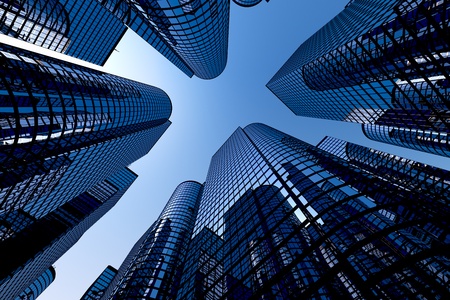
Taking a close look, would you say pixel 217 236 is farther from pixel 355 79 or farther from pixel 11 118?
pixel 355 79

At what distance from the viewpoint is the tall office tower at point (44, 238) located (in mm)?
59053

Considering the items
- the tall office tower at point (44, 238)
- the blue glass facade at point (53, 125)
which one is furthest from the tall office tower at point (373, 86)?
the tall office tower at point (44, 238)

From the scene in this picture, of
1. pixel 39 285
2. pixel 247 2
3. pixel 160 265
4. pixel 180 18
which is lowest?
pixel 39 285

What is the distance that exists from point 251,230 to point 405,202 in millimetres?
13859

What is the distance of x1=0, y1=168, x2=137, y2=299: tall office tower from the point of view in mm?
59053

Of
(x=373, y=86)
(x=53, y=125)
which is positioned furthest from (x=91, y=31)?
(x=373, y=86)

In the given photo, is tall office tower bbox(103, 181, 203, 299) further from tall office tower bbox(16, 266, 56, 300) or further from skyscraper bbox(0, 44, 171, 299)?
tall office tower bbox(16, 266, 56, 300)

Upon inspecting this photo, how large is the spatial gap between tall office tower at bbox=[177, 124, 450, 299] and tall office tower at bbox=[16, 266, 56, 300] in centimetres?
11697

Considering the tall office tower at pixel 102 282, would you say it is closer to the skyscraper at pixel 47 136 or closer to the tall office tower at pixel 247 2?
the skyscraper at pixel 47 136

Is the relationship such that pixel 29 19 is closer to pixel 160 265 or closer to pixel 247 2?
pixel 160 265

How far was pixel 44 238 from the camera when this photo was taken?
76312 millimetres

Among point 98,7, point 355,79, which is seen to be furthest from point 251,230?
point 98,7

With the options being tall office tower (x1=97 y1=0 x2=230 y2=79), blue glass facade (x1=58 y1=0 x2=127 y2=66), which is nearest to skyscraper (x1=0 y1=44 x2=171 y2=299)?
tall office tower (x1=97 y1=0 x2=230 y2=79)

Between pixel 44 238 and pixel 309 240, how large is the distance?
3326 inches
